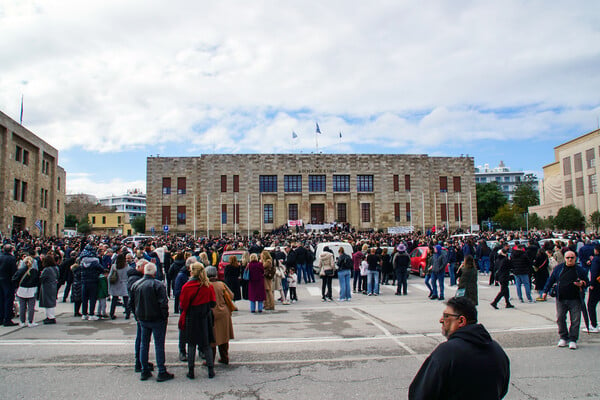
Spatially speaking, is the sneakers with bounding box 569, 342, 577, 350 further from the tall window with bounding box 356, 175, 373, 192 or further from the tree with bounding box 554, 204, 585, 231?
the tree with bounding box 554, 204, 585, 231

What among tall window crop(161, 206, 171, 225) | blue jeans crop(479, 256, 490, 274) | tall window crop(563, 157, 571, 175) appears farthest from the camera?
tall window crop(563, 157, 571, 175)

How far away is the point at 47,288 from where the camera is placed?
10.5 m

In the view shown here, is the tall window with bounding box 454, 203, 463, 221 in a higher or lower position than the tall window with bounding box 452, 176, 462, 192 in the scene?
lower

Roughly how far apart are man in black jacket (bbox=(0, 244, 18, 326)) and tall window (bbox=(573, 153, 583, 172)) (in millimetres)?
61803

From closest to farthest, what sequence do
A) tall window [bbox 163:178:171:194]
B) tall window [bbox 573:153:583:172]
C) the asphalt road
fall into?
the asphalt road
tall window [bbox 163:178:171:194]
tall window [bbox 573:153:583:172]

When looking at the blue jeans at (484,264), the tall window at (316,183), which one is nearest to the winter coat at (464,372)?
the blue jeans at (484,264)

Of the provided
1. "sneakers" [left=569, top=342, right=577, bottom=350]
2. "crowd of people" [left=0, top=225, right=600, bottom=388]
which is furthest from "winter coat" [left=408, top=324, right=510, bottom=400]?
"sneakers" [left=569, top=342, right=577, bottom=350]

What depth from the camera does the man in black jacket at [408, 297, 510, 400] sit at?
2721mm

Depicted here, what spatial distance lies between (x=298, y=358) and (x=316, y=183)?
46077mm

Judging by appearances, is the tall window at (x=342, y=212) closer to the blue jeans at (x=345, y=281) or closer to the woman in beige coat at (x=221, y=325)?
the blue jeans at (x=345, y=281)

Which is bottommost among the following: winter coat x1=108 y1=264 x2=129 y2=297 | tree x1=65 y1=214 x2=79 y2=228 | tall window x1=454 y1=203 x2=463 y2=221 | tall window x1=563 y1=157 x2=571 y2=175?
winter coat x1=108 y1=264 x2=129 y2=297

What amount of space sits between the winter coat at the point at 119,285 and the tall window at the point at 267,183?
4133 cm

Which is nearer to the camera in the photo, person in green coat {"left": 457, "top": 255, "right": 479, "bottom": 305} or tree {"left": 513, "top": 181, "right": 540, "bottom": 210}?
person in green coat {"left": 457, "top": 255, "right": 479, "bottom": 305}

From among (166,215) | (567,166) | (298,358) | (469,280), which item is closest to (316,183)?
(166,215)
